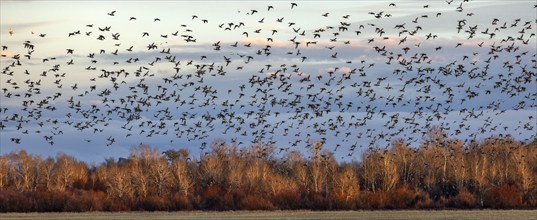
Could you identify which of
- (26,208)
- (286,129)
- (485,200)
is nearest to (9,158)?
(26,208)

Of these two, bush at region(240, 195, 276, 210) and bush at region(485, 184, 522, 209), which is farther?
bush at region(485, 184, 522, 209)

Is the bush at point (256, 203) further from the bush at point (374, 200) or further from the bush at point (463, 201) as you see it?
the bush at point (463, 201)

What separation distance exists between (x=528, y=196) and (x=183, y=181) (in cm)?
4380

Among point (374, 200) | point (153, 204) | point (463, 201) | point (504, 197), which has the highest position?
point (504, 197)

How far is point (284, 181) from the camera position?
13375 cm

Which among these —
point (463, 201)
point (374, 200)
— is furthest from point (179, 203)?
point (463, 201)

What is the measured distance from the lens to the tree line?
395ft

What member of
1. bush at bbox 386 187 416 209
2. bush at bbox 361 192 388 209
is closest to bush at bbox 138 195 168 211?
bush at bbox 361 192 388 209

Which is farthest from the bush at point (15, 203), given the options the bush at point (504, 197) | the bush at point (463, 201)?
the bush at point (504, 197)

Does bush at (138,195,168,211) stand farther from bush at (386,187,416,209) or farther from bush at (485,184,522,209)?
bush at (485,184,522,209)

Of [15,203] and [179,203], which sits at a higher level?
[179,203]

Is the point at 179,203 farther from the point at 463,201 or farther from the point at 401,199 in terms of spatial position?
the point at 463,201

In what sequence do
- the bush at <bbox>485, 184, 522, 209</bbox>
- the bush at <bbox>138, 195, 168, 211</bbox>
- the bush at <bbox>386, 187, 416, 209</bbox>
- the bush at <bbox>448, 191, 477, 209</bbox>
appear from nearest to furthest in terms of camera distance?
the bush at <bbox>485, 184, 522, 209</bbox> < the bush at <bbox>386, 187, 416, 209</bbox> < the bush at <bbox>138, 195, 168, 211</bbox> < the bush at <bbox>448, 191, 477, 209</bbox>

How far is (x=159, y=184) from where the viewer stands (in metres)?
137
